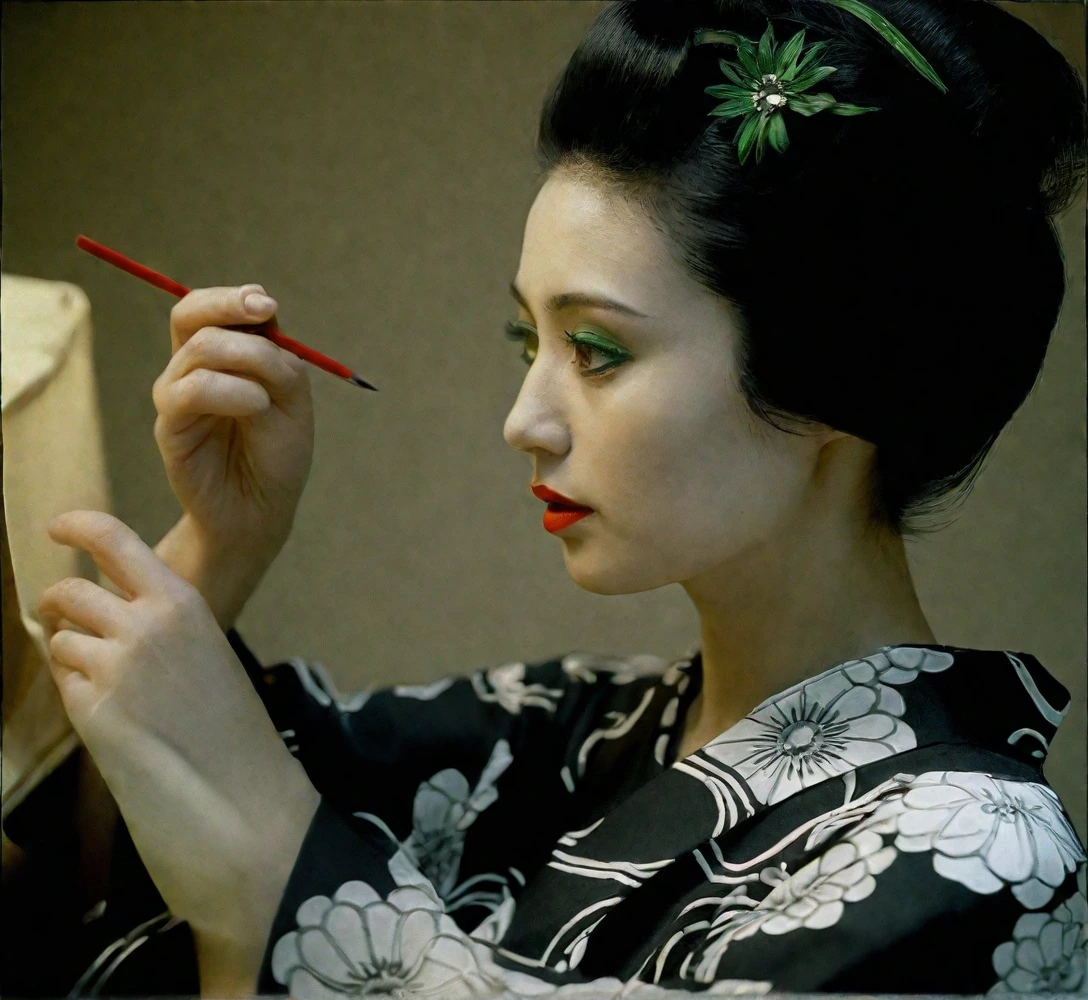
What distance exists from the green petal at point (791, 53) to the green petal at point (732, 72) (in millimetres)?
24

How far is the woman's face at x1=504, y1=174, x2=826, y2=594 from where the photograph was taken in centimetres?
71

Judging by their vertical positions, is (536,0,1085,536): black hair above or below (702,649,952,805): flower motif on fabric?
above

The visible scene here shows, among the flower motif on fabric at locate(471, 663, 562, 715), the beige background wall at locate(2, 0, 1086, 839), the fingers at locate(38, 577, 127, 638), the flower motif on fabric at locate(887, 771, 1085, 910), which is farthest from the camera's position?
the flower motif on fabric at locate(471, 663, 562, 715)

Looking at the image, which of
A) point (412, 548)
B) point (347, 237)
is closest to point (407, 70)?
point (347, 237)

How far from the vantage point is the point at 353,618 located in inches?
37.5

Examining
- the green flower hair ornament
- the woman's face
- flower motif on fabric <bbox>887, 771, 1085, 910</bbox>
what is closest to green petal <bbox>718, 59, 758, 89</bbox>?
the green flower hair ornament

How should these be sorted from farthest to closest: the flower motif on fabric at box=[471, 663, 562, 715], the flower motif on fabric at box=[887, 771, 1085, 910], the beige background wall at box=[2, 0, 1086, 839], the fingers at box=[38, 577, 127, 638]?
the flower motif on fabric at box=[471, 663, 562, 715] < the beige background wall at box=[2, 0, 1086, 839] < the fingers at box=[38, 577, 127, 638] < the flower motif on fabric at box=[887, 771, 1085, 910]

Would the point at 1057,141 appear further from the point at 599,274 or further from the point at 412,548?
the point at 412,548

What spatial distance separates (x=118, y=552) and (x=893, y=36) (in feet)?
1.97

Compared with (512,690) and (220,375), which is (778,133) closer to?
(220,375)

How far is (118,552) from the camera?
0.75 metres

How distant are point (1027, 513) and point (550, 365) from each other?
1.42ft

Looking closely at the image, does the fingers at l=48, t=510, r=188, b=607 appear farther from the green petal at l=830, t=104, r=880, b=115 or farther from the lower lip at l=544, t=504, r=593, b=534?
the green petal at l=830, t=104, r=880, b=115

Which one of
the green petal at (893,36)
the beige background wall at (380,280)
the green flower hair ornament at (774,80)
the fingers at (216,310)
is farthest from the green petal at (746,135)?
the fingers at (216,310)
